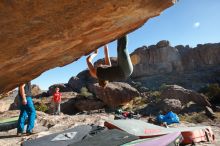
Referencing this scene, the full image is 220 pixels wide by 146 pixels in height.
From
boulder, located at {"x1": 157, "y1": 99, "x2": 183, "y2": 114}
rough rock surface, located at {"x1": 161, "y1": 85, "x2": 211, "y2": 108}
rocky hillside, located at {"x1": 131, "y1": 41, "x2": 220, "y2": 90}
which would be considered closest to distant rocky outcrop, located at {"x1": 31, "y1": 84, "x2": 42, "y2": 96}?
rocky hillside, located at {"x1": 131, "y1": 41, "x2": 220, "y2": 90}

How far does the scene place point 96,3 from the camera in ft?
9.13

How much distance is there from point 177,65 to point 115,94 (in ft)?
122

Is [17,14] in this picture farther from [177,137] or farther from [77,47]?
[177,137]

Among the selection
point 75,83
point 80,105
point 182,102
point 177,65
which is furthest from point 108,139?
point 177,65

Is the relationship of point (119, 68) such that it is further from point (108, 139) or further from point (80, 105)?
point (80, 105)

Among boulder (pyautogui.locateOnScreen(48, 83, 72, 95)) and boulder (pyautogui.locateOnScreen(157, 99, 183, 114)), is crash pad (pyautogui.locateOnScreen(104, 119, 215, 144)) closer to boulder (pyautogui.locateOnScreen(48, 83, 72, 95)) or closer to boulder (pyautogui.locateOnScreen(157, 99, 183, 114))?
boulder (pyautogui.locateOnScreen(157, 99, 183, 114))

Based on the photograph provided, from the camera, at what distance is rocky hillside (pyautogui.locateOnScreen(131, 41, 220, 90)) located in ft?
183

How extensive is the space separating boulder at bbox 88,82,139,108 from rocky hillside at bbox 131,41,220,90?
18864mm

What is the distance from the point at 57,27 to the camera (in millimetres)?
3055

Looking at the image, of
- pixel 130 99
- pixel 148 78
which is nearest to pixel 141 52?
pixel 148 78

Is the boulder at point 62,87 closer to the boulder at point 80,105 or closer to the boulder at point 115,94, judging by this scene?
the boulder at point 80,105

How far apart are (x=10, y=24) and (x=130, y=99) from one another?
3392 cm

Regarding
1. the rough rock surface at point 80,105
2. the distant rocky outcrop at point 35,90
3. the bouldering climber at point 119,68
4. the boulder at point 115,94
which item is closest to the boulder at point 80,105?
the rough rock surface at point 80,105

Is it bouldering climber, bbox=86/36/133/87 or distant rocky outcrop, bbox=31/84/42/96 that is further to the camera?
distant rocky outcrop, bbox=31/84/42/96
